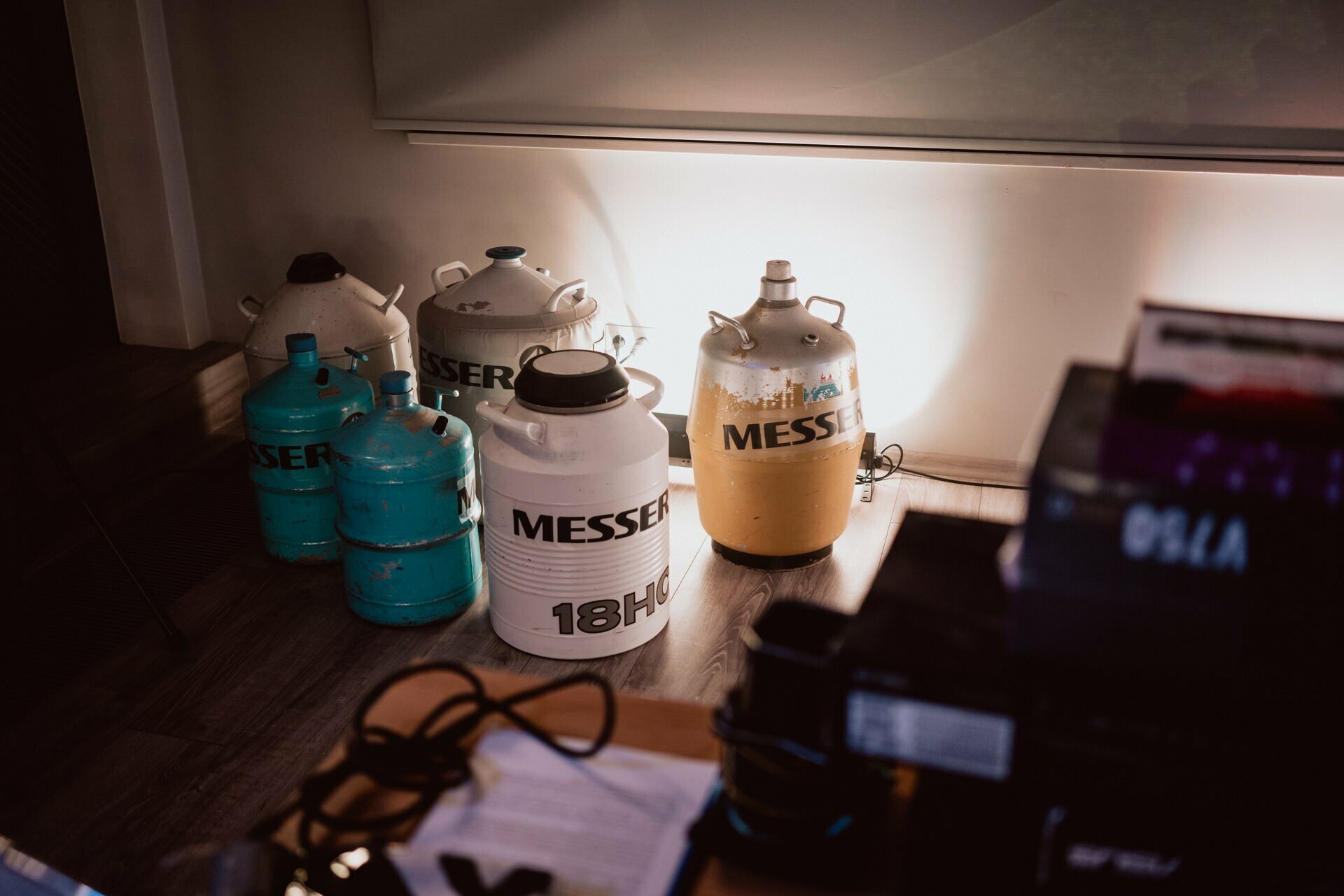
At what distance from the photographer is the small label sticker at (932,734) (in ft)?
2.41

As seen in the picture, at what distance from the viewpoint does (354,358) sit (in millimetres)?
2609

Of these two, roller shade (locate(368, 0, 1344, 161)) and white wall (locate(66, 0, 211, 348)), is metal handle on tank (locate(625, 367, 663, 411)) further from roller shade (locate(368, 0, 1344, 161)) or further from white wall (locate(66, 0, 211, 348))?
white wall (locate(66, 0, 211, 348))

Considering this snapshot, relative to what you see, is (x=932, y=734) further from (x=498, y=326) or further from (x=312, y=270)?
(x=312, y=270)

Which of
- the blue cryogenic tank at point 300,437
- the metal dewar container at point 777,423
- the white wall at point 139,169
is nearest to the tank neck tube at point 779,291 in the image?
the metal dewar container at point 777,423

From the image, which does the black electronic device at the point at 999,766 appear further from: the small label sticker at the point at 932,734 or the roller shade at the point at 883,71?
the roller shade at the point at 883,71

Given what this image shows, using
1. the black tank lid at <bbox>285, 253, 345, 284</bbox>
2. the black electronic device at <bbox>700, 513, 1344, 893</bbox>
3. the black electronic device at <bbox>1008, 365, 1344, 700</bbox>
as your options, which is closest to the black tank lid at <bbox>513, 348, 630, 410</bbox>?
the black tank lid at <bbox>285, 253, 345, 284</bbox>

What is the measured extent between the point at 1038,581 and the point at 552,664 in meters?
1.57

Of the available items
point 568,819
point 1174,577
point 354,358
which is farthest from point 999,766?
point 354,358

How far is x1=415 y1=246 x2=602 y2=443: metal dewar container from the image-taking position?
8.27ft

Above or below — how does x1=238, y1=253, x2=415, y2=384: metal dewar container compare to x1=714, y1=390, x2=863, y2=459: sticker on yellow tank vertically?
above

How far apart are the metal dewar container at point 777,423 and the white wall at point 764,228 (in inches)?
20.3

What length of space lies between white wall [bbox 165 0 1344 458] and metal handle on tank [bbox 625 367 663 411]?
0.78 metres

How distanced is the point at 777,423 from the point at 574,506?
1.80 feet

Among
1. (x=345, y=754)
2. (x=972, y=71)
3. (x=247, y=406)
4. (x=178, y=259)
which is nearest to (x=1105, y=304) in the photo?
(x=972, y=71)
